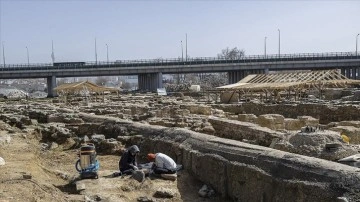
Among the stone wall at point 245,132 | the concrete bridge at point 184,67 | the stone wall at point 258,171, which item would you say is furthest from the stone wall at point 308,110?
the concrete bridge at point 184,67

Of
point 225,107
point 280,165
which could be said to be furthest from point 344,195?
point 225,107

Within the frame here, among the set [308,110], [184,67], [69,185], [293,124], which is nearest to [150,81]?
[184,67]

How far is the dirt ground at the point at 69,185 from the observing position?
7789 mm

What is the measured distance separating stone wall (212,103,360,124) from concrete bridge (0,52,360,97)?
31446 millimetres

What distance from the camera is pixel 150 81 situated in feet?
198

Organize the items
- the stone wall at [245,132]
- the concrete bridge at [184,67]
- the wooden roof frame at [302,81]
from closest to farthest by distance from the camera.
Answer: the stone wall at [245,132]
the wooden roof frame at [302,81]
the concrete bridge at [184,67]

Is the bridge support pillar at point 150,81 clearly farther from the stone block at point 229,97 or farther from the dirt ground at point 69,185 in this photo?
the dirt ground at point 69,185

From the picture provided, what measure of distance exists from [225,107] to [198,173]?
57.7 feet

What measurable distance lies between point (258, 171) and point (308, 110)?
15637 millimetres

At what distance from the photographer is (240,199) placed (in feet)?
25.2

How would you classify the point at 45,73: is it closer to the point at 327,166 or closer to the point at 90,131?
the point at 90,131

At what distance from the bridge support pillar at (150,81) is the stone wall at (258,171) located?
48340mm

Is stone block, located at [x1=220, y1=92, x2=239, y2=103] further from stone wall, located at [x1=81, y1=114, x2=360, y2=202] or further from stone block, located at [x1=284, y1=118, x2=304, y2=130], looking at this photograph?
stone wall, located at [x1=81, y1=114, x2=360, y2=202]

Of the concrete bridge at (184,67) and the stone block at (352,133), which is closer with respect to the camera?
the stone block at (352,133)
